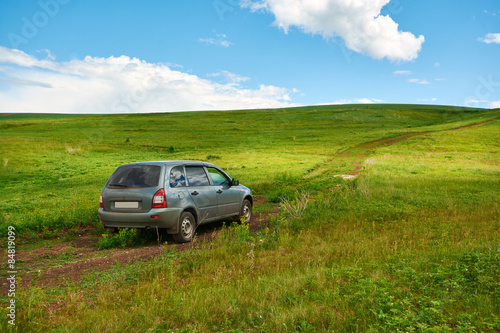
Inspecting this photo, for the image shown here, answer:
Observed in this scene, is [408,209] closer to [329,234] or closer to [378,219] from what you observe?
[378,219]

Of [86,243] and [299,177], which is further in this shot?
[299,177]

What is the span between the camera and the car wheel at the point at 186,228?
822 cm

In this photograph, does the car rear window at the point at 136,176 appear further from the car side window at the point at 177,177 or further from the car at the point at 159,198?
the car side window at the point at 177,177

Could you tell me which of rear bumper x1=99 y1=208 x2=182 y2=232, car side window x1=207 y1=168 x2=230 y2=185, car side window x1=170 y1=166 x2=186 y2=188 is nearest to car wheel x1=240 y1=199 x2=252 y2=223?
car side window x1=207 y1=168 x2=230 y2=185

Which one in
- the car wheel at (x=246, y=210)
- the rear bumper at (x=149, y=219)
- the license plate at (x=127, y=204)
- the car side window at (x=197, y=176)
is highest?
the car side window at (x=197, y=176)

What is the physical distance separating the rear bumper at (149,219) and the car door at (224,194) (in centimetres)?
174

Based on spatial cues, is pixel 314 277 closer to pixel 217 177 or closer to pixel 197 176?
pixel 197 176

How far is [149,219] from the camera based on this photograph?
26.0ft

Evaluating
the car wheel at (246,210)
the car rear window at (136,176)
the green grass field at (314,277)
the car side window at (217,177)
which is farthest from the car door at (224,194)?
the car rear window at (136,176)

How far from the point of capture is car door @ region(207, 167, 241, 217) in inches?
384

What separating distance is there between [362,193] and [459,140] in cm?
4060

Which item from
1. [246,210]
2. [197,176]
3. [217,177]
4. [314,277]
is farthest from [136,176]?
[314,277]

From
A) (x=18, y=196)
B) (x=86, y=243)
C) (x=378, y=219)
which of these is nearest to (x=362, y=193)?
(x=378, y=219)

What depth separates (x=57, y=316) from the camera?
4273 millimetres
